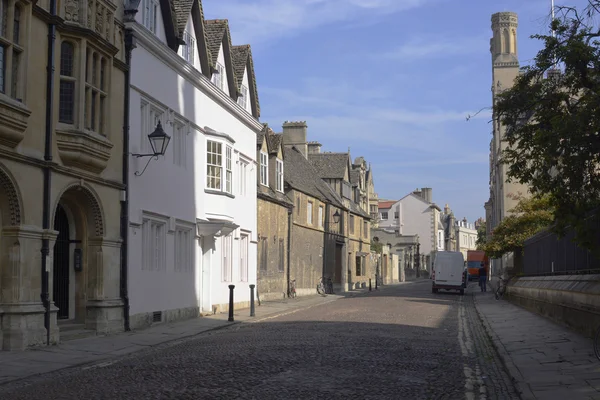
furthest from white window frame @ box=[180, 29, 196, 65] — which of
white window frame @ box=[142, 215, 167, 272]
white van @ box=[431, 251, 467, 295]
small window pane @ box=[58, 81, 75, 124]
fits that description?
white van @ box=[431, 251, 467, 295]

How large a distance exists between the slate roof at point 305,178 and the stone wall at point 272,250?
3544mm

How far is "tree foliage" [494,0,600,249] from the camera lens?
1150 cm

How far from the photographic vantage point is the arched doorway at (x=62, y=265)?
17.5 meters

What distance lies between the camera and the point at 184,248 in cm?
2397

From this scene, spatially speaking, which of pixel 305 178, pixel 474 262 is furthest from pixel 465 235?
pixel 305 178

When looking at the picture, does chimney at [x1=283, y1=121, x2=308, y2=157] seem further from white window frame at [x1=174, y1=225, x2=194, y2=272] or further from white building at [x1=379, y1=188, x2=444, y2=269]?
white building at [x1=379, y1=188, x2=444, y2=269]

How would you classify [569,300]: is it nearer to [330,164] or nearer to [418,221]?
[330,164]

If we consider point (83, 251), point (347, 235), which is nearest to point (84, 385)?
point (83, 251)

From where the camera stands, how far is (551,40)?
42.7ft

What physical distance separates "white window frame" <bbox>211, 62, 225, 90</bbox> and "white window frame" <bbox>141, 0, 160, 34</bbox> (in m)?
5.68

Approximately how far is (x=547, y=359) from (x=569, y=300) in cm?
509

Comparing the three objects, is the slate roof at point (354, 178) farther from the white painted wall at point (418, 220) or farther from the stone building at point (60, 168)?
the white painted wall at point (418, 220)

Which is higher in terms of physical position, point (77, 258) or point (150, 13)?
point (150, 13)

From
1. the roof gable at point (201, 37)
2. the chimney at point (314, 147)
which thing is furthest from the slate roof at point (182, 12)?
the chimney at point (314, 147)
